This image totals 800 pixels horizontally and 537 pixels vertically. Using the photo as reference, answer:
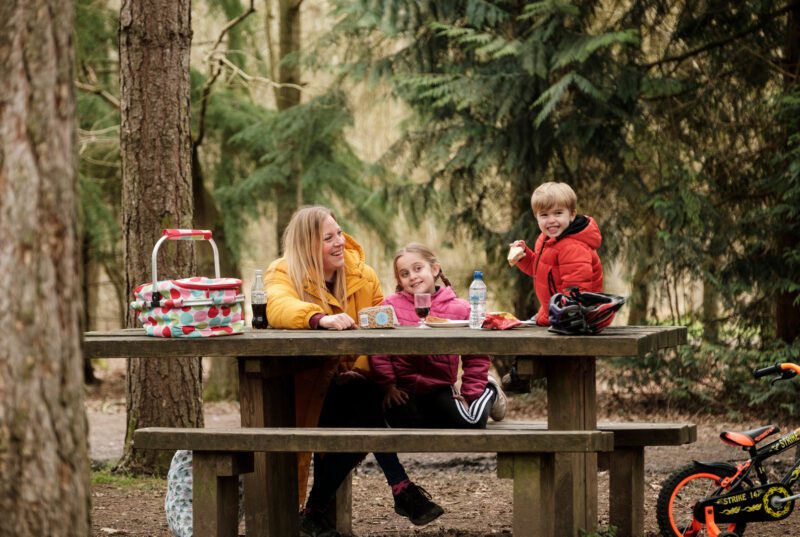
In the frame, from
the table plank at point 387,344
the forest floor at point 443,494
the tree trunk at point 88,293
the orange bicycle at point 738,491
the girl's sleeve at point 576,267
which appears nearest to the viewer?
the table plank at point 387,344

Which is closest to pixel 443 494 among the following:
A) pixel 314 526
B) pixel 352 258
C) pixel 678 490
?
pixel 314 526

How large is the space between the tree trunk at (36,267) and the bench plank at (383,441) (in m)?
1.54

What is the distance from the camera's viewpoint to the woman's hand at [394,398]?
5.96 m

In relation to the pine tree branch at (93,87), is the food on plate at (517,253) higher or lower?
lower

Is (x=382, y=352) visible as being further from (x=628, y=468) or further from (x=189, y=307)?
(x=628, y=468)

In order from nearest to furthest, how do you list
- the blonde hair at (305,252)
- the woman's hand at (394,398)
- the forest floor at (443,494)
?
the woman's hand at (394,398), the blonde hair at (305,252), the forest floor at (443,494)

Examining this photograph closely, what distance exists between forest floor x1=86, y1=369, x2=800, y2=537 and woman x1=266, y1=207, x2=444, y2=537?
60 centimetres

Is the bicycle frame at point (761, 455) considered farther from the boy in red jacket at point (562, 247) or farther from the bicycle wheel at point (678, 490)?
the boy in red jacket at point (562, 247)

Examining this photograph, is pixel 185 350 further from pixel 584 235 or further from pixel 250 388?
pixel 584 235

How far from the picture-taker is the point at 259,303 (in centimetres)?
603

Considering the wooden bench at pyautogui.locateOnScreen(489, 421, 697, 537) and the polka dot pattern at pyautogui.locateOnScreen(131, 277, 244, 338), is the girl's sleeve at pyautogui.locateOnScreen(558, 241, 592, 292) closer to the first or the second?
the wooden bench at pyautogui.locateOnScreen(489, 421, 697, 537)

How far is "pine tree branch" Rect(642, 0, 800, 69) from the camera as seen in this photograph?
38.7 ft

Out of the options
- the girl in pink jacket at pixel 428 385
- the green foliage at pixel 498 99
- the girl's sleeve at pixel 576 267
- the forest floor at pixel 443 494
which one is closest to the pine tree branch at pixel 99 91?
the green foliage at pixel 498 99

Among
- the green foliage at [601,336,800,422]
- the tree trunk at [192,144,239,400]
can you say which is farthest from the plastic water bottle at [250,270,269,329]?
the tree trunk at [192,144,239,400]
